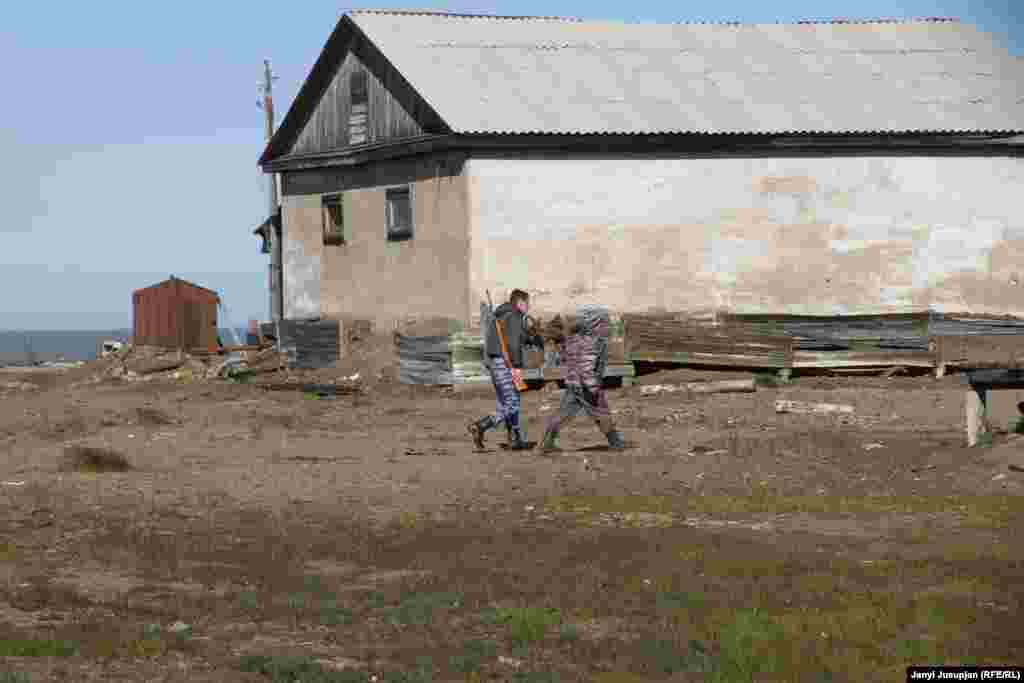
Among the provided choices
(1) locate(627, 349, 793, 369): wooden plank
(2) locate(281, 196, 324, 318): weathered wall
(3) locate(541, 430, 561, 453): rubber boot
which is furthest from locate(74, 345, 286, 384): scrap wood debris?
(3) locate(541, 430, 561, 453): rubber boot

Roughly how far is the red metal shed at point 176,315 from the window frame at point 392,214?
11.0 meters

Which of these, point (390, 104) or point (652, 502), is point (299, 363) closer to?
point (390, 104)

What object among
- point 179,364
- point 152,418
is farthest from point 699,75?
point 152,418

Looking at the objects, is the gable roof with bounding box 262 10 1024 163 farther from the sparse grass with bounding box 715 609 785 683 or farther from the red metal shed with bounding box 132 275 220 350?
the sparse grass with bounding box 715 609 785 683

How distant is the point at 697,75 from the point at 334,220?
25.3 feet

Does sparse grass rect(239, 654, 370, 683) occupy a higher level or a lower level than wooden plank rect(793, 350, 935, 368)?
lower

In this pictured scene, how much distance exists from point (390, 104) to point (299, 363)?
5.93m

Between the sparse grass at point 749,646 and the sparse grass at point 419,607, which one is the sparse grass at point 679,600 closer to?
the sparse grass at point 749,646

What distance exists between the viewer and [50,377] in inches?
1602

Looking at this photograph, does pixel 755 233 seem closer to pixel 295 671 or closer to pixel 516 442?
pixel 516 442

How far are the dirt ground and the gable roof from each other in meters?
10.5

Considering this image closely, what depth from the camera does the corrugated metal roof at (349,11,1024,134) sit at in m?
31.8

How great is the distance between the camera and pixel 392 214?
33469 millimetres

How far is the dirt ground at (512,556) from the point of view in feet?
29.6
